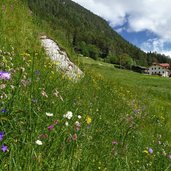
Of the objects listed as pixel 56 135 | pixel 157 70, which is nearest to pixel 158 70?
pixel 157 70

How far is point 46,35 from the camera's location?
13.3 metres

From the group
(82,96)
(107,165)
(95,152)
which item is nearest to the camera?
(107,165)

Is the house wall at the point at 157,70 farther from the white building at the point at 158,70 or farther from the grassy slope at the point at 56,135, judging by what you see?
the grassy slope at the point at 56,135

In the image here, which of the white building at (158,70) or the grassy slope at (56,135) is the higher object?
the white building at (158,70)

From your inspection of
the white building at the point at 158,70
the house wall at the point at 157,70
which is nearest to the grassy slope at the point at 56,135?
the house wall at the point at 157,70

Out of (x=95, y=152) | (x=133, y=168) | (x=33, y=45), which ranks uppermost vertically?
(x=33, y=45)

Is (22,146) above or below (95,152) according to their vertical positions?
above

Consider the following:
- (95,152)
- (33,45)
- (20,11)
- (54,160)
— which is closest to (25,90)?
(95,152)

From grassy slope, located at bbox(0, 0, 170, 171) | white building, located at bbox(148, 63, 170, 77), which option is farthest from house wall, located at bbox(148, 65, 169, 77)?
grassy slope, located at bbox(0, 0, 170, 171)

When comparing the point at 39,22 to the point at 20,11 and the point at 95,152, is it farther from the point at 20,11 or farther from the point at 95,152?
the point at 95,152

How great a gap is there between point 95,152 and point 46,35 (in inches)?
400

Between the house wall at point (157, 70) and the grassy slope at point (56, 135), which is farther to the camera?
the house wall at point (157, 70)

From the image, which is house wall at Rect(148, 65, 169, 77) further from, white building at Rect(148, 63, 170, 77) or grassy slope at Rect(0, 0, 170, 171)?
grassy slope at Rect(0, 0, 170, 171)

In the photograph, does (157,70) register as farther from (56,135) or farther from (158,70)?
(56,135)
